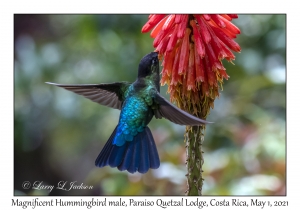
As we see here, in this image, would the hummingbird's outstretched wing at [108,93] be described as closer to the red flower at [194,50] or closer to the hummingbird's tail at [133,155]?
the hummingbird's tail at [133,155]

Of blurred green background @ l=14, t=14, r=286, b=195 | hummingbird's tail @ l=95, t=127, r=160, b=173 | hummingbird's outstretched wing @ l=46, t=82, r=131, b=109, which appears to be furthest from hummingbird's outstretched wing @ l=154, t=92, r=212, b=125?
blurred green background @ l=14, t=14, r=286, b=195

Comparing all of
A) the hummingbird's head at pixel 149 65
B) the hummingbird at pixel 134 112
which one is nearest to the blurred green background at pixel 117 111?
the hummingbird at pixel 134 112

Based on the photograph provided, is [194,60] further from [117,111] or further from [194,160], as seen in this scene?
[117,111]

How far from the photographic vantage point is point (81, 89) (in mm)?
3531

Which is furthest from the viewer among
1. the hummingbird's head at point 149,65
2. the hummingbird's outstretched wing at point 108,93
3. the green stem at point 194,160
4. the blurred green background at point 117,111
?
the blurred green background at point 117,111

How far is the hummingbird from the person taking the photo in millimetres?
3330

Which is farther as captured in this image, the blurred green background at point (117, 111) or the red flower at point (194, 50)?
the blurred green background at point (117, 111)

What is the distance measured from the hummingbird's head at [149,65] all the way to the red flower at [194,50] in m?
0.08

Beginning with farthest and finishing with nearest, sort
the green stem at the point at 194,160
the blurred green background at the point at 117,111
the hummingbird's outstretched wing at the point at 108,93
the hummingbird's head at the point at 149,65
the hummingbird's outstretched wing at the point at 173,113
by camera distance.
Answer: the blurred green background at the point at 117,111
the hummingbird's outstretched wing at the point at 108,93
the hummingbird's head at the point at 149,65
the green stem at the point at 194,160
the hummingbird's outstretched wing at the point at 173,113

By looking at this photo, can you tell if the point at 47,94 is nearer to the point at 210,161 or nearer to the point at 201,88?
the point at 210,161

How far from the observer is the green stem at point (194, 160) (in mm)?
3029

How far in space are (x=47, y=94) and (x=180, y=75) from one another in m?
3.83

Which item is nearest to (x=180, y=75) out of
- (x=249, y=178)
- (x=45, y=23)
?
(x=249, y=178)

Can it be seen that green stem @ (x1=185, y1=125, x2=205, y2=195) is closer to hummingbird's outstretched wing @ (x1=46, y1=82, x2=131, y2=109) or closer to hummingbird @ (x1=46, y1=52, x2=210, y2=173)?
hummingbird @ (x1=46, y1=52, x2=210, y2=173)
